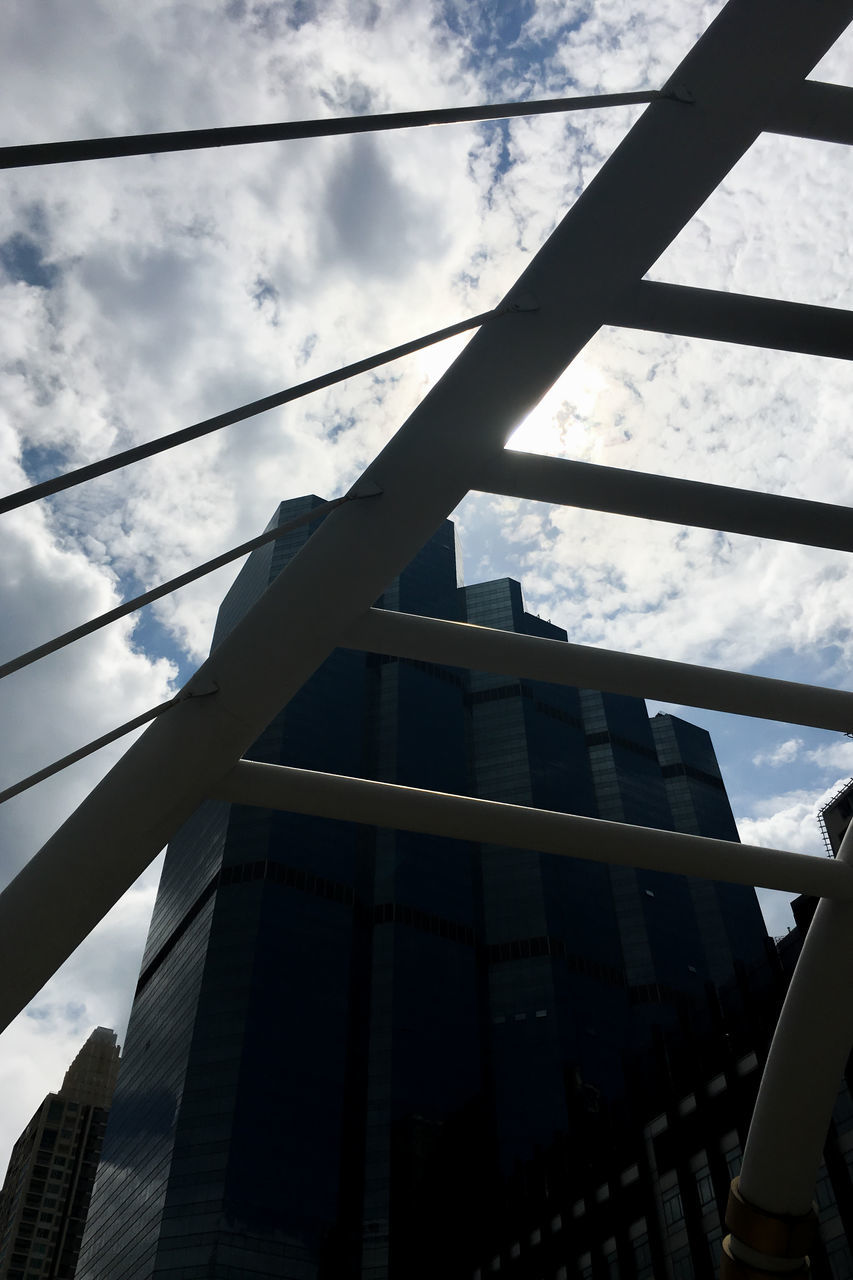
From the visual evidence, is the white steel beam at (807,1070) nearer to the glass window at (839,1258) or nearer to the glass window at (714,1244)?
the glass window at (839,1258)

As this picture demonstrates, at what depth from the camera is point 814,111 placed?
4.88m

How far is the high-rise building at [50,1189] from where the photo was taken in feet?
383

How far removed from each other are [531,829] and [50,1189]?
139818 mm

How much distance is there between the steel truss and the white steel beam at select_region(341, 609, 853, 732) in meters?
0.03

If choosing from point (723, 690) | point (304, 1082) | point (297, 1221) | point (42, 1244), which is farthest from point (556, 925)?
point (723, 690)

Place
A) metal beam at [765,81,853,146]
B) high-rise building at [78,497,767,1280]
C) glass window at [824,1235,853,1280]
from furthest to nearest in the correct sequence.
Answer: high-rise building at [78,497,767,1280], glass window at [824,1235,853,1280], metal beam at [765,81,853,146]

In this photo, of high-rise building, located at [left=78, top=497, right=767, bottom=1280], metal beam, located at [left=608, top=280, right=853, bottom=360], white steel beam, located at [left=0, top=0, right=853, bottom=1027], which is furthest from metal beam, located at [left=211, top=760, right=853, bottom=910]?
high-rise building, located at [left=78, top=497, right=767, bottom=1280]

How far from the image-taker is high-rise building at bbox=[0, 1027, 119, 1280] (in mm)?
116812

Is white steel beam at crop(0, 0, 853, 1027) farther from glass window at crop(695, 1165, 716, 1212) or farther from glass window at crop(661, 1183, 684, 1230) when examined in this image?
glass window at crop(661, 1183, 684, 1230)

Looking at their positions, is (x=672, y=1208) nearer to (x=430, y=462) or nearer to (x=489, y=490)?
(x=489, y=490)

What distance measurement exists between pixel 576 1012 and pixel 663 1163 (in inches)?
1836

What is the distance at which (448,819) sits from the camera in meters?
6.05

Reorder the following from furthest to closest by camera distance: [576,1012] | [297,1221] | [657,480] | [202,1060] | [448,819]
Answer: [576,1012] < [202,1060] < [297,1221] < [448,819] < [657,480]

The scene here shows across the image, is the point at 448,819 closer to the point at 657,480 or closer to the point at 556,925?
the point at 657,480
